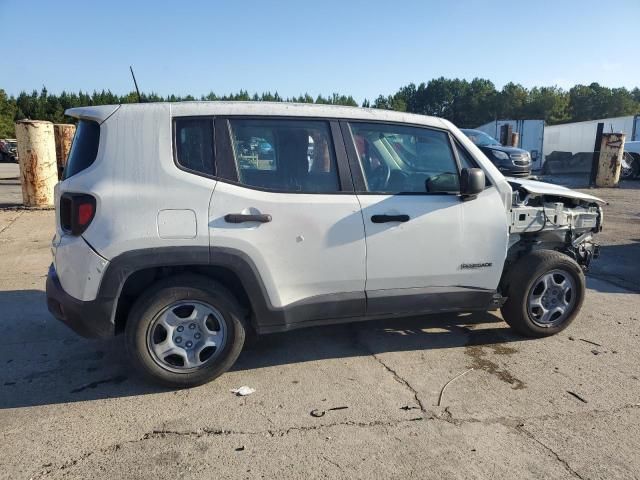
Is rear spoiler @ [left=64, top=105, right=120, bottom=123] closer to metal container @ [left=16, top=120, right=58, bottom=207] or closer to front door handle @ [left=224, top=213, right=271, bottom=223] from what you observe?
Result: front door handle @ [left=224, top=213, right=271, bottom=223]

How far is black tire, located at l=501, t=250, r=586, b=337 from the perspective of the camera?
4086 millimetres

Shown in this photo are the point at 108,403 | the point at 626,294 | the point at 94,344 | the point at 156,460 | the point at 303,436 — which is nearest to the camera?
the point at 156,460

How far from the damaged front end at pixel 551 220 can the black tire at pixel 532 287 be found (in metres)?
0.19

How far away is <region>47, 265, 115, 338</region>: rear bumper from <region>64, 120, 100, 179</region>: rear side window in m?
0.79

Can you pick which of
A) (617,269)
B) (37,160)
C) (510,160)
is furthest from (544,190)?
(37,160)

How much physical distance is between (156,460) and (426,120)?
2.98 metres

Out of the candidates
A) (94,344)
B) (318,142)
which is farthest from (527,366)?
(94,344)

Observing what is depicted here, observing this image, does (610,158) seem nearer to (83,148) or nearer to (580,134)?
(580,134)

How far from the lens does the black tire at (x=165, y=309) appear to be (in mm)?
3184

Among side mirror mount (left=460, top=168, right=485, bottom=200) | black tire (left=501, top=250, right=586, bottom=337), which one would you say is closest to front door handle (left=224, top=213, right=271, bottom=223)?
side mirror mount (left=460, top=168, right=485, bottom=200)

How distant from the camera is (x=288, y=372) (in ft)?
11.9

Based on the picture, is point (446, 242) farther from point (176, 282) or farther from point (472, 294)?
point (176, 282)

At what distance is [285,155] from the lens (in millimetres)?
3455

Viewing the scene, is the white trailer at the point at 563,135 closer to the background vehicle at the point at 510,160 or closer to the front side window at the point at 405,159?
the background vehicle at the point at 510,160
